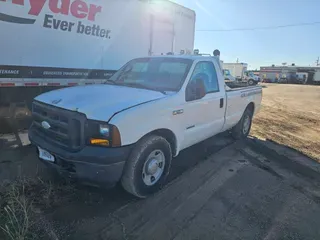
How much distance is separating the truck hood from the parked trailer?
2.68 m

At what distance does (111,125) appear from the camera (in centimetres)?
284

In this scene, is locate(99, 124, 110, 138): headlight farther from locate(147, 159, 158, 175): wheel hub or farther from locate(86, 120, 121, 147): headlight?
locate(147, 159, 158, 175): wheel hub

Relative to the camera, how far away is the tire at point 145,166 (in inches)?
125

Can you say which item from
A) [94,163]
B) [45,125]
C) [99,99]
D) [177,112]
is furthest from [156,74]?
[94,163]

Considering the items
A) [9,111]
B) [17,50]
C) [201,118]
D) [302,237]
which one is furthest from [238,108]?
[9,111]

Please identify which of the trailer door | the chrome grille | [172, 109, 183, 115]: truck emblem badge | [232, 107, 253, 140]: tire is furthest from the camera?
the trailer door

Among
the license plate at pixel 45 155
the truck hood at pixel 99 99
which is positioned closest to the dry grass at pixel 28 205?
the license plate at pixel 45 155

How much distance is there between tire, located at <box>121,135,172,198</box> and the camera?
3174 millimetres

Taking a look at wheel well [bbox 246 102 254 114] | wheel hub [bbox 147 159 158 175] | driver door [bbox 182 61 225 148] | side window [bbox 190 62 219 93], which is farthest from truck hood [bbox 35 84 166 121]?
wheel well [bbox 246 102 254 114]

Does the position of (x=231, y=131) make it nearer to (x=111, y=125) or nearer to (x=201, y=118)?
(x=201, y=118)

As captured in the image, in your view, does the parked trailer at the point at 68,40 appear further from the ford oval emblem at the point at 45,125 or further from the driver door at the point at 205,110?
the driver door at the point at 205,110

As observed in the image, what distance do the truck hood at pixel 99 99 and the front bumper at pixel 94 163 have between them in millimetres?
375

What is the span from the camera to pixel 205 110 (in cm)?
433

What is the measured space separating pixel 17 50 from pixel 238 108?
15.7ft
